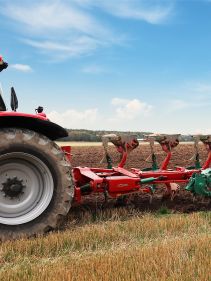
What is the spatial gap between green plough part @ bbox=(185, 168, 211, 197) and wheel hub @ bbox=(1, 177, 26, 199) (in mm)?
2708

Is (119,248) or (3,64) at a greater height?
(3,64)

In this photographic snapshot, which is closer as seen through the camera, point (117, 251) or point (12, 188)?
point (117, 251)

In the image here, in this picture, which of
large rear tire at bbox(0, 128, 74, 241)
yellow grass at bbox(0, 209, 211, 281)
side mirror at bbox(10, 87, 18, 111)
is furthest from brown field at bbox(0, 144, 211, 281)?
side mirror at bbox(10, 87, 18, 111)

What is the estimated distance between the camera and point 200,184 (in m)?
6.98

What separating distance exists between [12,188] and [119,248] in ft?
4.81

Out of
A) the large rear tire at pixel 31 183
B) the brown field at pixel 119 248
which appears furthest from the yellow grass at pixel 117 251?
the large rear tire at pixel 31 183

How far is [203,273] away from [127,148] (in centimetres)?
424

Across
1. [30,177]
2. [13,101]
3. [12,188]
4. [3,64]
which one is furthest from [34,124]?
[3,64]

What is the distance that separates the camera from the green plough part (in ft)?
22.9

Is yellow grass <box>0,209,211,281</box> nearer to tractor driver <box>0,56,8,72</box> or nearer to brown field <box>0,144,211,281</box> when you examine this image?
brown field <box>0,144,211,281</box>

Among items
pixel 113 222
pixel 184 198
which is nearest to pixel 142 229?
pixel 113 222

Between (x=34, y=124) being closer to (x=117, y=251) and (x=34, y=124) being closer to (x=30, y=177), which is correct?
(x=30, y=177)

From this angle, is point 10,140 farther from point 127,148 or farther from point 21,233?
point 127,148

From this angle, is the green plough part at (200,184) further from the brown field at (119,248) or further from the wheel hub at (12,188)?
the wheel hub at (12,188)
